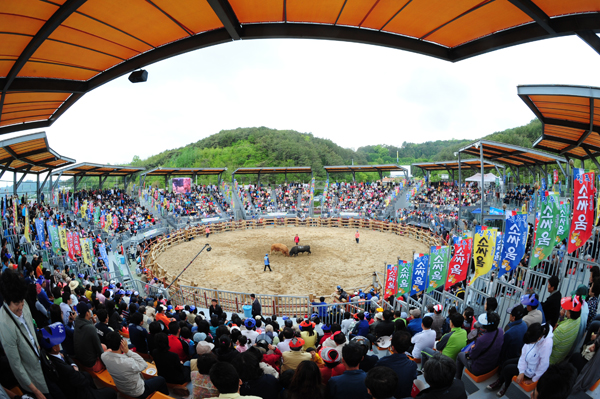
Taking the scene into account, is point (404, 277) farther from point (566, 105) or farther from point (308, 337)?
point (566, 105)

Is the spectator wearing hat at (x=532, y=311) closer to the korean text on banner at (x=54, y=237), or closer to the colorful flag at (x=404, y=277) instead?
the colorful flag at (x=404, y=277)

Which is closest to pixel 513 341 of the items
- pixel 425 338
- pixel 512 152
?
pixel 425 338

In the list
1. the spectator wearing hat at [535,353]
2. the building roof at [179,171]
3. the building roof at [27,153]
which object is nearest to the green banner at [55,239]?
the building roof at [27,153]

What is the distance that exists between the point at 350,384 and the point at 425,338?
2.19 metres

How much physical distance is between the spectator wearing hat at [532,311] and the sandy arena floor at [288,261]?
9868 mm

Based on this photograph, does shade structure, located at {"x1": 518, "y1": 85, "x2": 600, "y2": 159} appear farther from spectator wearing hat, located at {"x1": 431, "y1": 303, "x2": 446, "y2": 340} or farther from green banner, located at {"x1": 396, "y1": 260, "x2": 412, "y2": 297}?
green banner, located at {"x1": 396, "y1": 260, "x2": 412, "y2": 297}

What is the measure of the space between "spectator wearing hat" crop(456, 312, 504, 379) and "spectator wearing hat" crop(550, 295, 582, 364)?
59 centimetres

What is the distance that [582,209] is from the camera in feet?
21.2

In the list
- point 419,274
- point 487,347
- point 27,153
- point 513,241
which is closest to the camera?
point 487,347

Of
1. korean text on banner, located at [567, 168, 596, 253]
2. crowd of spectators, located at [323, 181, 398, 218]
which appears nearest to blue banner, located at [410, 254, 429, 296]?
korean text on banner, located at [567, 168, 596, 253]

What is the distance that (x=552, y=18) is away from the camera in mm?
4332

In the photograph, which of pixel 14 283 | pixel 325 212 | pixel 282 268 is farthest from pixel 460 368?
pixel 325 212

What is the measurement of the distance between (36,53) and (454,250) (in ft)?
35.3

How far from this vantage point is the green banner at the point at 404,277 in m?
10.5
